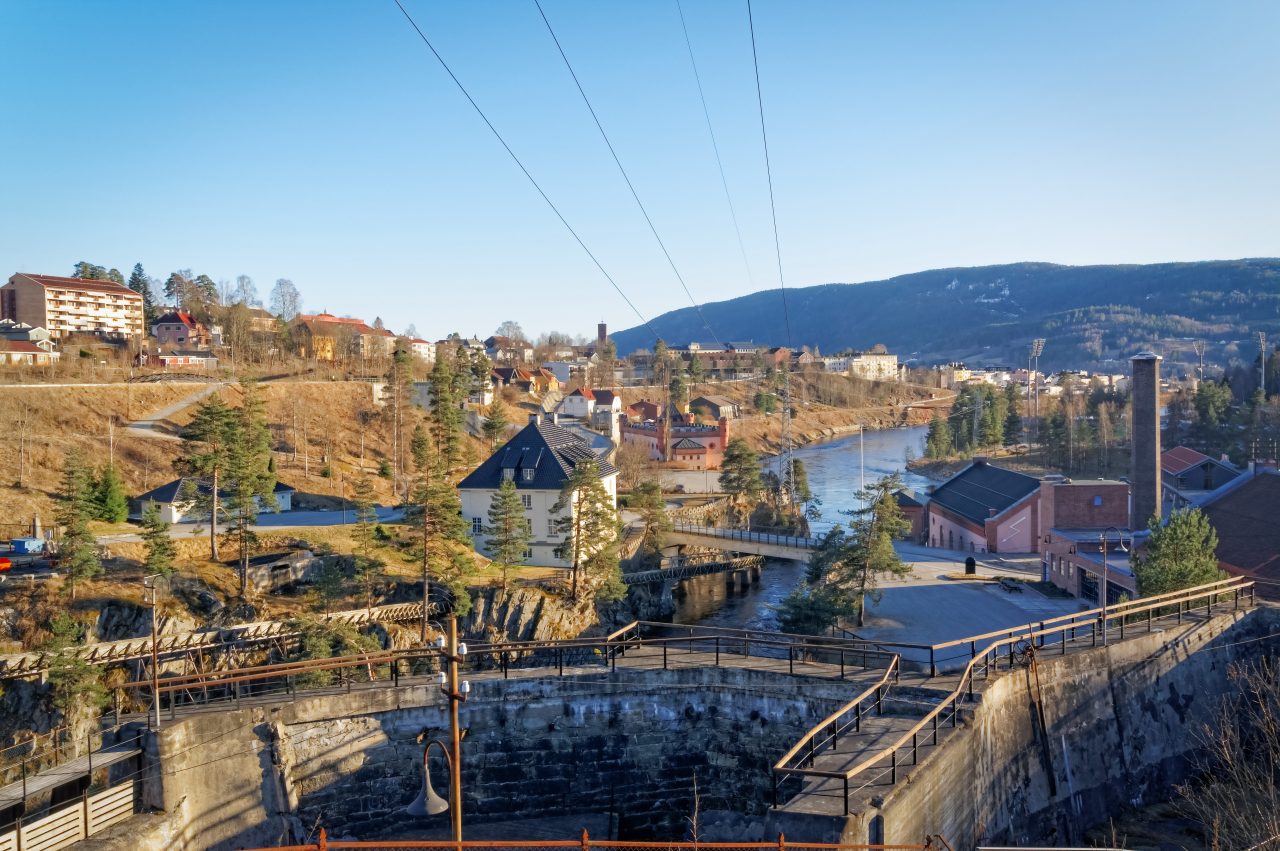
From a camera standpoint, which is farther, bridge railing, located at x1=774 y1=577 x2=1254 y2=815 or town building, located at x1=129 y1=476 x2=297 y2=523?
town building, located at x1=129 y1=476 x2=297 y2=523

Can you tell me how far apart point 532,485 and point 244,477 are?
32.6 ft

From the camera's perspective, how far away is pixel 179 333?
202 feet

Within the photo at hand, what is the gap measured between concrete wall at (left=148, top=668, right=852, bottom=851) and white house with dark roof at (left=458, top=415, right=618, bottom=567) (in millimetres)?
19777

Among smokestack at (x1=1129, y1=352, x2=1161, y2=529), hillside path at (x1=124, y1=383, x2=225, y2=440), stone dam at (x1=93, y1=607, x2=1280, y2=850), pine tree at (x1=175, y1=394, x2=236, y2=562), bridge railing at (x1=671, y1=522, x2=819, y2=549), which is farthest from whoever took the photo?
hillside path at (x1=124, y1=383, x2=225, y2=440)

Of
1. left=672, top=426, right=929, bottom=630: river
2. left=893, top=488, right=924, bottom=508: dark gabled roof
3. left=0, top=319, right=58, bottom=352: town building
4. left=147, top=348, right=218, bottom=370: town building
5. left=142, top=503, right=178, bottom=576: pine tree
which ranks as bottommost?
left=672, top=426, right=929, bottom=630: river

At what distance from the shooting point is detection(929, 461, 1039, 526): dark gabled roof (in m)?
37.1

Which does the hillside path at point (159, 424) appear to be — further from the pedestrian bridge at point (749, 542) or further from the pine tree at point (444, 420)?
the pedestrian bridge at point (749, 542)

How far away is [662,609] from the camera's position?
33875 mm

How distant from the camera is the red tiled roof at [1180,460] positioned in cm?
4593

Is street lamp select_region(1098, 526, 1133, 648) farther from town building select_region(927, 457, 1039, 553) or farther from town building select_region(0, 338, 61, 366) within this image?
town building select_region(0, 338, 61, 366)

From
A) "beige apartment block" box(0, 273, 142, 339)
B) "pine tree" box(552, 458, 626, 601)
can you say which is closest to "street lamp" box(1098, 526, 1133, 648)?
"pine tree" box(552, 458, 626, 601)

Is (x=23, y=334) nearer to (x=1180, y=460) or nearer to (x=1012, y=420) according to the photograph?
(x=1180, y=460)

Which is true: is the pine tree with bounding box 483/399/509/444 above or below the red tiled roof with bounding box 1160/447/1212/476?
above

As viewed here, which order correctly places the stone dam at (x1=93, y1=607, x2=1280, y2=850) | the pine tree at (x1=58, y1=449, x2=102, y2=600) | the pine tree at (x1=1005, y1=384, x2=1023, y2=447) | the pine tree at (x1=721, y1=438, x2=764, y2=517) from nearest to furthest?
the stone dam at (x1=93, y1=607, x2=1280, y2=850) < the pine tree at (x1=58, y1=449, x2=102, y2=600) < the pine tree at (x1=721, y1=438, x2=764, y2=517) < the pine tree at (x1=1005, y1=384, x2=1023, y2=447)
